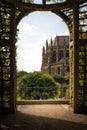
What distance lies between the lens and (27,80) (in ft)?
79.9

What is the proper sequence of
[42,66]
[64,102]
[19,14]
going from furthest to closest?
[42,66]
[64,102]
[19,14]

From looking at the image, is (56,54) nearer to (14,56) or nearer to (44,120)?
(14,56)

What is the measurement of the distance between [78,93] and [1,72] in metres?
3.14

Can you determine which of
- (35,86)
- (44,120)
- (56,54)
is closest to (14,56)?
(44,120)

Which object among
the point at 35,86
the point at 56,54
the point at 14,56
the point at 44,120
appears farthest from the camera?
the point at 56,54

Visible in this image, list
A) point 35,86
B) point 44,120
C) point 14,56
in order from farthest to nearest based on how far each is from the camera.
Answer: point 35,86 → point 14,56 → point 44,120

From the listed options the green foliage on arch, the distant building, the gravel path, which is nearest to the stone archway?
the gravel path

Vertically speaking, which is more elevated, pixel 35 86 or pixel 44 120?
pixel 44 120

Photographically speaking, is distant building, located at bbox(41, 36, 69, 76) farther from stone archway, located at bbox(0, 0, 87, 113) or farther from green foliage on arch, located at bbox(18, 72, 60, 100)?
stone archway, located at bbox(0, 0, 87, 113)

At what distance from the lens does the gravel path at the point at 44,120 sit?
743cm

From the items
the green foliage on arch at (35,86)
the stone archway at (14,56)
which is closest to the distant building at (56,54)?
the green foliage on arch at (35,86)

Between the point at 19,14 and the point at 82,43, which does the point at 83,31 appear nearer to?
the point at 82,43

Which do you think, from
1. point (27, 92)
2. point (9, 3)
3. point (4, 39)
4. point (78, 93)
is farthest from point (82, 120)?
point (27, 92)

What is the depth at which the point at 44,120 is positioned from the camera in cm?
858
